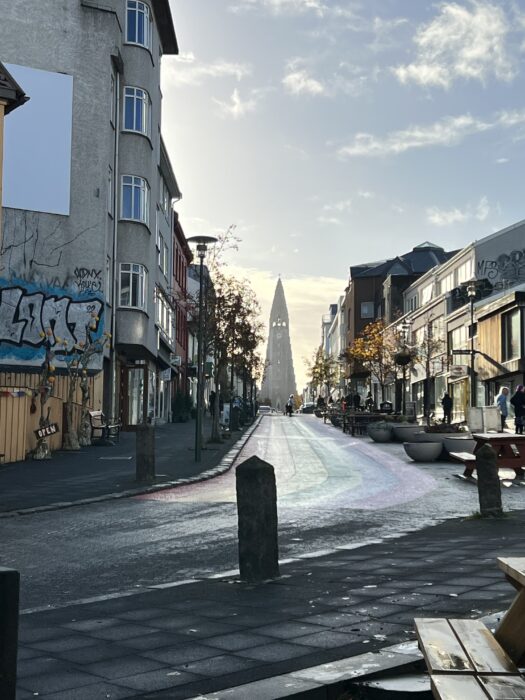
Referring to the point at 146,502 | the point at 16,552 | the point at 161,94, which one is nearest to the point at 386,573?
the point at 16,552

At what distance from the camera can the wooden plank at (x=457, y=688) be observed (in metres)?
2.82

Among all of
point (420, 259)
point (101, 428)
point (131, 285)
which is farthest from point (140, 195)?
point (420, 259)

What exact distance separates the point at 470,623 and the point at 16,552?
6059 mm

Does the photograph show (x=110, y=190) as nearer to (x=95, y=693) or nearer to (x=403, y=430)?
(x=403, y=430)

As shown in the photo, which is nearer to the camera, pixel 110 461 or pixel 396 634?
pixel 396 634

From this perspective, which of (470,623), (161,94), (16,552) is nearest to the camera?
(470,623)

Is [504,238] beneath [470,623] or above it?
above

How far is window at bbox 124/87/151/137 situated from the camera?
34.6 meters

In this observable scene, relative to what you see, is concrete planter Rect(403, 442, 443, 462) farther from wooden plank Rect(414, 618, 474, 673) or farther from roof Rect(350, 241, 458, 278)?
roof Rect(350, 241, 458, 278)

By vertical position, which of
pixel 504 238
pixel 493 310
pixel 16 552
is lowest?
pixel 16 552

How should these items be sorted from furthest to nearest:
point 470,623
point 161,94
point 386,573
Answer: point 161,94, point 386,573, point 470,623

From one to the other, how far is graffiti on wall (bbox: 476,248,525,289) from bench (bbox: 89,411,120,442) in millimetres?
30110

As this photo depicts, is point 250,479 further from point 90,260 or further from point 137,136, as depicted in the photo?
point 137,136

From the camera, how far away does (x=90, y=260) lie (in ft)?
102
